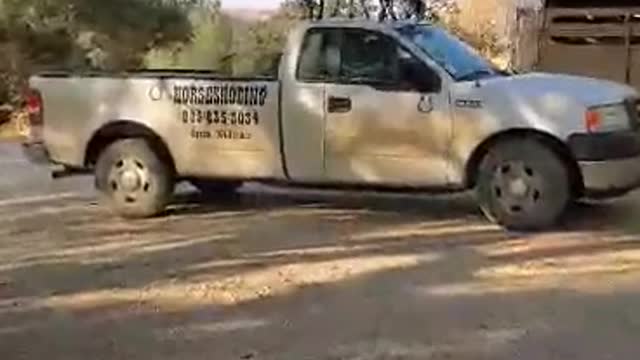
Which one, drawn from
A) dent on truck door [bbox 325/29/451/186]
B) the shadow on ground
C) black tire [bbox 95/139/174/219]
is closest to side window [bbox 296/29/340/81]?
dent on truck door [bbox 325/29/451/186]

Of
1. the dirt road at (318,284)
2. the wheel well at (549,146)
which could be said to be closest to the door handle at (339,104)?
the dirt road at (318,284)

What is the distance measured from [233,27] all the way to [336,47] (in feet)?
42.7

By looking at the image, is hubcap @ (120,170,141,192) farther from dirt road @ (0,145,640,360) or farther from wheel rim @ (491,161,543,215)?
wheel rim @ (491,161,543,215)

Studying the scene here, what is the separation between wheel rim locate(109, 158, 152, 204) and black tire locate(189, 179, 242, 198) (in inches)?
19.8

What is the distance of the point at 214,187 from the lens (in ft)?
45.8

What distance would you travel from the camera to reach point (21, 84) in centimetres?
2547

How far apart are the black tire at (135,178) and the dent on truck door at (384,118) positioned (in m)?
1.71

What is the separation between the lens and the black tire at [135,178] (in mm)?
12883

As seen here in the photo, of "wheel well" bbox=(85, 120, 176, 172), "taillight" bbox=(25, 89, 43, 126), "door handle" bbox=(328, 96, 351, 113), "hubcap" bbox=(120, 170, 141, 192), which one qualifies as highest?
"door handle" bbox=(328, 96, 351, 113)

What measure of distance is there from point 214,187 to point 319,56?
225cm

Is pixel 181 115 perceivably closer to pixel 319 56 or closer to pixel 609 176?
pixel 319 56

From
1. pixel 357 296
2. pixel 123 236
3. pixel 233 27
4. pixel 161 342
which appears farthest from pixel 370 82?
pixel 233 27

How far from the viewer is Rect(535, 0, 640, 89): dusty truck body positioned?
18359 millimetres

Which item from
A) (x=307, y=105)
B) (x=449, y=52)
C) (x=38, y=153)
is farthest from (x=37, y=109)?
(x=449, y=52)
